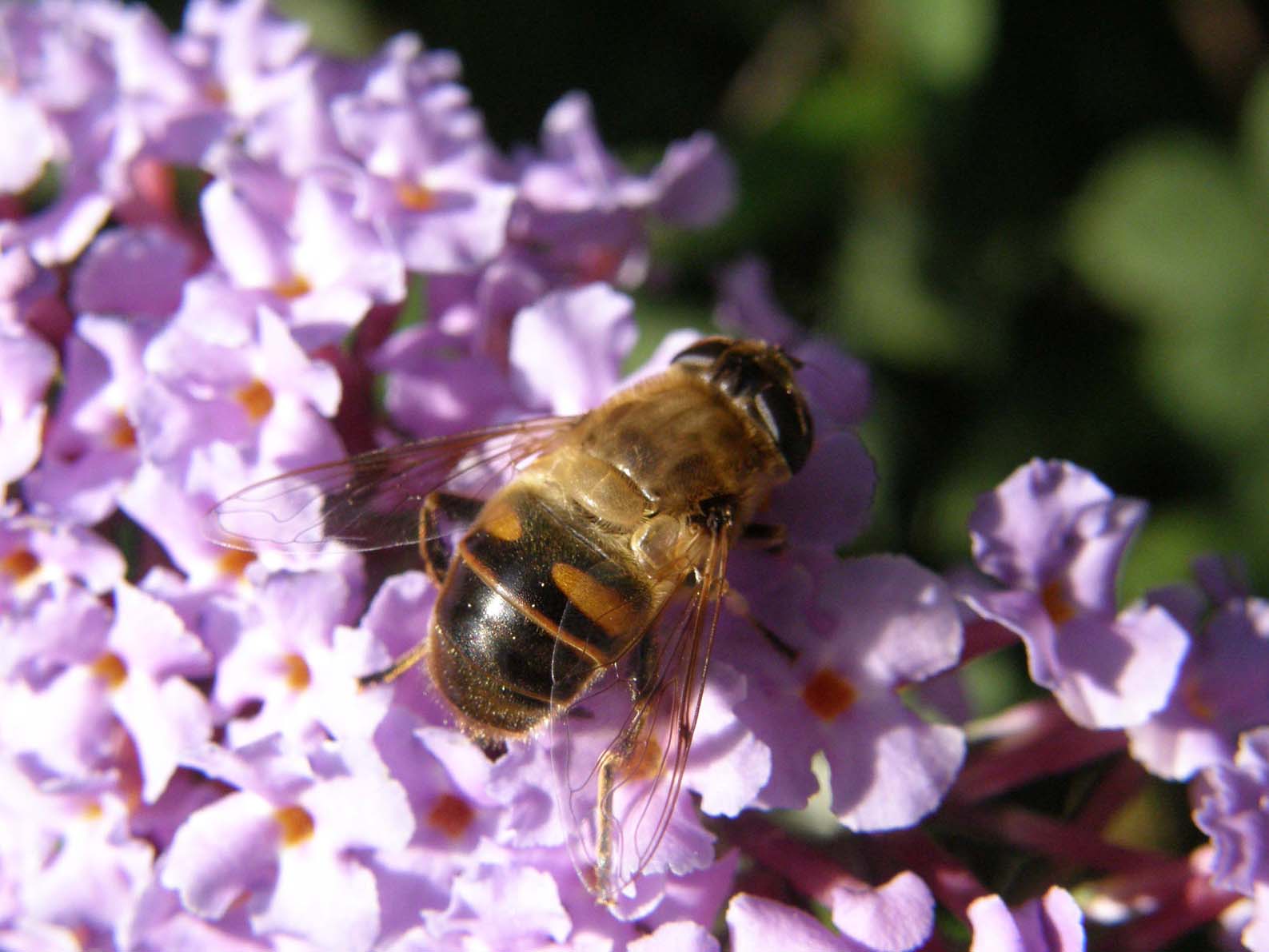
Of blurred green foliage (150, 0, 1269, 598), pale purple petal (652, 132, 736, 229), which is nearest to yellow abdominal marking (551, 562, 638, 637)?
pale purple petal (652, 132, 736, 229)

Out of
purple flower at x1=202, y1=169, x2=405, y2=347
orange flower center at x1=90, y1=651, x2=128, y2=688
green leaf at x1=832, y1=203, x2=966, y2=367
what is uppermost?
purple flower at x1=202, y1=169, x2=405, y2=347

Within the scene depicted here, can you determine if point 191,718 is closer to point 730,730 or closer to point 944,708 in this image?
point 730,730

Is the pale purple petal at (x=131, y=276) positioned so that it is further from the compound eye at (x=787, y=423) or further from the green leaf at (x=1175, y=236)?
the green leaf at (x=1175, y=236)

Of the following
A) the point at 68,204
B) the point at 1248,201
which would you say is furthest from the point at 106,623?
the point at 1248,201

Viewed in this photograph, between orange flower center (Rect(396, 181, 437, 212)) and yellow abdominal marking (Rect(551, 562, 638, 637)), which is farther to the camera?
orange flower center (Rect(396, 181, 437, 212))

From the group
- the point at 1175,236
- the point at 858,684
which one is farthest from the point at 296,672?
the point at 1175,236

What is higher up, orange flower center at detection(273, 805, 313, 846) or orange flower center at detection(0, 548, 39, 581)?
orange flower center at detection(0, 548, 39, 581)

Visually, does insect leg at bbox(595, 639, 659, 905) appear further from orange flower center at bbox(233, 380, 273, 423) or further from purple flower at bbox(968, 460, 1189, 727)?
orange flower center at bbox(233, 380, 273, 423)
